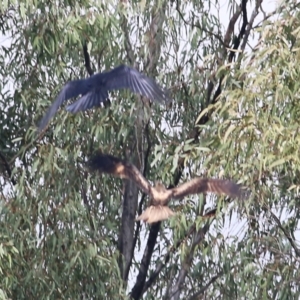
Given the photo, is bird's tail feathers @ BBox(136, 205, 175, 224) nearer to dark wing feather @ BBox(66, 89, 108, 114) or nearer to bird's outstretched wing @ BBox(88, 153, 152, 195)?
bird's outstretched wing @ BBox(88, 153, 152, 195)

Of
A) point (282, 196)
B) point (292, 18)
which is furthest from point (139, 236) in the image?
point (292, 18)

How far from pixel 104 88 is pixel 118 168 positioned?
422mm

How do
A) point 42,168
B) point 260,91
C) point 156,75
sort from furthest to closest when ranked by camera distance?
point 156,75 → point 42,168 → point 260,91

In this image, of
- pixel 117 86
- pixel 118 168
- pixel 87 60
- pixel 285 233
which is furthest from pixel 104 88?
pixel 285 233

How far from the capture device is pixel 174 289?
637 cm

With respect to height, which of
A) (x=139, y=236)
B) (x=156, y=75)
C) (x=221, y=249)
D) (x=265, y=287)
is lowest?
(x=265, y=287)

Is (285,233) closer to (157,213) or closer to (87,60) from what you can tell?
(157,213)

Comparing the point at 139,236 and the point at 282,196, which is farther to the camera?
the point at 139,236

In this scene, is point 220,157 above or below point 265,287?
above

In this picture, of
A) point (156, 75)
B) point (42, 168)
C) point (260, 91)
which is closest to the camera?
point (260, 91)

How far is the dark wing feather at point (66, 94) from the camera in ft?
17.8

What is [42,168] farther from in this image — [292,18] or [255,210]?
[292,18]

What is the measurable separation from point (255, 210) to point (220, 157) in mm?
437

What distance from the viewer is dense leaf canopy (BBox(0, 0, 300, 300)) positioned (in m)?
5.34
